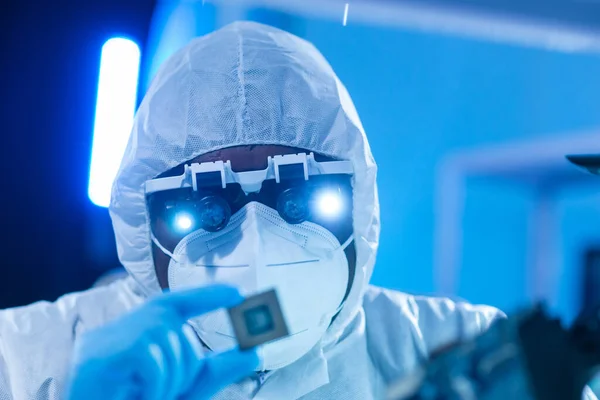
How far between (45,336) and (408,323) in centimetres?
63

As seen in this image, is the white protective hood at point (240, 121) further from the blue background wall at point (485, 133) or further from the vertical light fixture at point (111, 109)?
the blue background wall at point (485, 133)

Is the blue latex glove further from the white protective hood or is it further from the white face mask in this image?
the white protective hood

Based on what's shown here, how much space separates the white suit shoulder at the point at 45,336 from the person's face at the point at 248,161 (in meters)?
0.20

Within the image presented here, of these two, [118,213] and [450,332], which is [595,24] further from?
[118,213]

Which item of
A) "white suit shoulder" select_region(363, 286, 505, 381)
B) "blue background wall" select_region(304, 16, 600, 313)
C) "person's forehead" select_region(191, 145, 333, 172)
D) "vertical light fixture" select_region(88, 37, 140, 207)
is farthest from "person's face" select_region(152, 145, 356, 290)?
"blue background wall" select_region(304, 16, 600, 313)

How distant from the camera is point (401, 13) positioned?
983 millimetres

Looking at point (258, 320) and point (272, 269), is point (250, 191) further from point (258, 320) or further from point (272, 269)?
point (258, 320)

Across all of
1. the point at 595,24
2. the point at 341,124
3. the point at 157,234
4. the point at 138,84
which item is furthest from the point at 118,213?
the point at 595,24

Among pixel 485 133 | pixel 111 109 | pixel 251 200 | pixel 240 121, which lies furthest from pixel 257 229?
pixel 485 133

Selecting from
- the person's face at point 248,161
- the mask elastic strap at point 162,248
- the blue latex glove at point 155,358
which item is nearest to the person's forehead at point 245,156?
the person's face at point 248,161

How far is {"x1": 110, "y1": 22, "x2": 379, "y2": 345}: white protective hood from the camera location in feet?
2.75

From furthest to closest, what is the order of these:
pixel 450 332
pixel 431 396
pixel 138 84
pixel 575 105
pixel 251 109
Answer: pixel 575 105, pixel 138 84, pixel 450 332, pixel 251 109, pixel 431 396

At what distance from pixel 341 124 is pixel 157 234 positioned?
1.12 feet

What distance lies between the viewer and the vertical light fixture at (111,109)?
4.09ft
